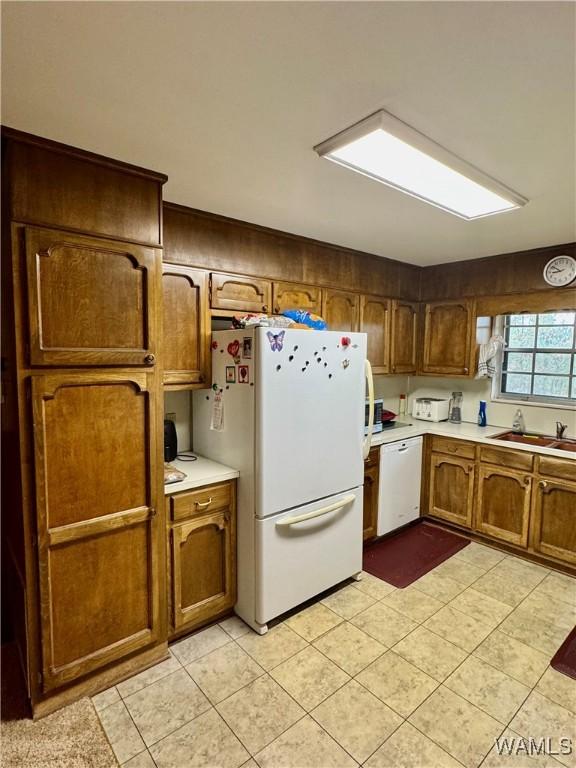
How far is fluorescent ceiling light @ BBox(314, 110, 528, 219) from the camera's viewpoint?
4.72 ft

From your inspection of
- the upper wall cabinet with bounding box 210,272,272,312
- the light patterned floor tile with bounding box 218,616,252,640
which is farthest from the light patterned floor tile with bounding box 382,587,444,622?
the upper wall cabinet with bounding box 210,272,272,312

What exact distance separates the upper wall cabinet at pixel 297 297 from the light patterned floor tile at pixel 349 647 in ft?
6.46

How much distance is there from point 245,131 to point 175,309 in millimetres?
1054

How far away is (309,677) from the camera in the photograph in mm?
1906

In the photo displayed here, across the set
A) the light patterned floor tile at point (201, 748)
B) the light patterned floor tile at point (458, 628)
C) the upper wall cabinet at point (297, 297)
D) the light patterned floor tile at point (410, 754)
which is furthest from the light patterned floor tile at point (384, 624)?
the upper wall cabinet at point (297, 297)

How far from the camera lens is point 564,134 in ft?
4.79

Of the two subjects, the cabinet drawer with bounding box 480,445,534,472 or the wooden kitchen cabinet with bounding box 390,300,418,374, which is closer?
the cabinet drawer with bounding box 480,445,534,472

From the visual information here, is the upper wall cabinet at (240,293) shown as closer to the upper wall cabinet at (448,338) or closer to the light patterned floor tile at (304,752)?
the upper wall cabinet at (448,338)

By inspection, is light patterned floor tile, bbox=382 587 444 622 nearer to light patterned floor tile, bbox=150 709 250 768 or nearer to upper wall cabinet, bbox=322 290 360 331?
light patterned floor tile, bbox=150 709 250 768

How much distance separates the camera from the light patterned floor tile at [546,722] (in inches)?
63.5

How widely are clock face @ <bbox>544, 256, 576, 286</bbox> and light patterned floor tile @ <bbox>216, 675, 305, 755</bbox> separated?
3142 mm

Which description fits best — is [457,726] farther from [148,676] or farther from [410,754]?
[148,676]

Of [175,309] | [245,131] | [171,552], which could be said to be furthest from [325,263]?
[171,552]

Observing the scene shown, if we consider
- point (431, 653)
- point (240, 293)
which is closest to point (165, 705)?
point (431, 653)
